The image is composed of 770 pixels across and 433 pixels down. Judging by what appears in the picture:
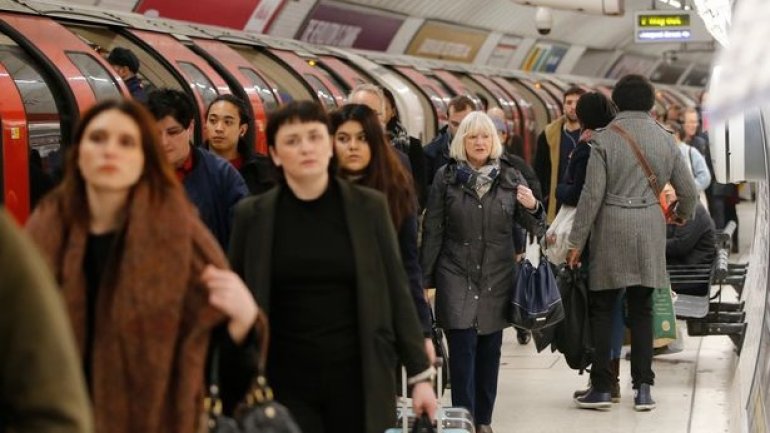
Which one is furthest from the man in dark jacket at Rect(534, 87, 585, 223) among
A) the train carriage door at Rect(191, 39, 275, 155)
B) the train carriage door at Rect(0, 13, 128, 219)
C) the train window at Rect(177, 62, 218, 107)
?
the train window at Rect(177, 62, 218, 107)

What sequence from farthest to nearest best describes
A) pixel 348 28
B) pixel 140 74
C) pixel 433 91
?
pixel 348 28, pixel 433 91, pixel 140 74

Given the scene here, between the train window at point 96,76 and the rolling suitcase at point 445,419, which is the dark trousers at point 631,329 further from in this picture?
the train window at point 96,76

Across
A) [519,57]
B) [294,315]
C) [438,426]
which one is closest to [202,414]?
[294,315]

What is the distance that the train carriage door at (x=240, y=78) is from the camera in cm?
1521

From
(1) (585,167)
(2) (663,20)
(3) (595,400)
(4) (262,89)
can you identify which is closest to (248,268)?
(1) (585,167)

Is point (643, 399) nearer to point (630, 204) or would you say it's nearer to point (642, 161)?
point (630, 204)

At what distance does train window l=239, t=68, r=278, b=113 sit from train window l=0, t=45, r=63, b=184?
5.36m

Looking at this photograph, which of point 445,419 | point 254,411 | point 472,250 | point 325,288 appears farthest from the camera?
point 472,250

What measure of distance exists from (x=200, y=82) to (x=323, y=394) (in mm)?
10073

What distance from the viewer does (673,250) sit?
1208 cm

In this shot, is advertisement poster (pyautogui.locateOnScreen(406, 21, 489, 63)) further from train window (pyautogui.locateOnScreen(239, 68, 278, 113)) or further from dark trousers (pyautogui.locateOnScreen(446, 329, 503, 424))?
dark trousers (pyautogui.locateOnScreen(446, 329, 503, 424))

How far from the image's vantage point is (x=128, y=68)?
11.5 meters

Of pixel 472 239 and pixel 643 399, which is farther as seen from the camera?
pixel 643 399

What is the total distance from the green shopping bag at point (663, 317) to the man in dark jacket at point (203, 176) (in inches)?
151
